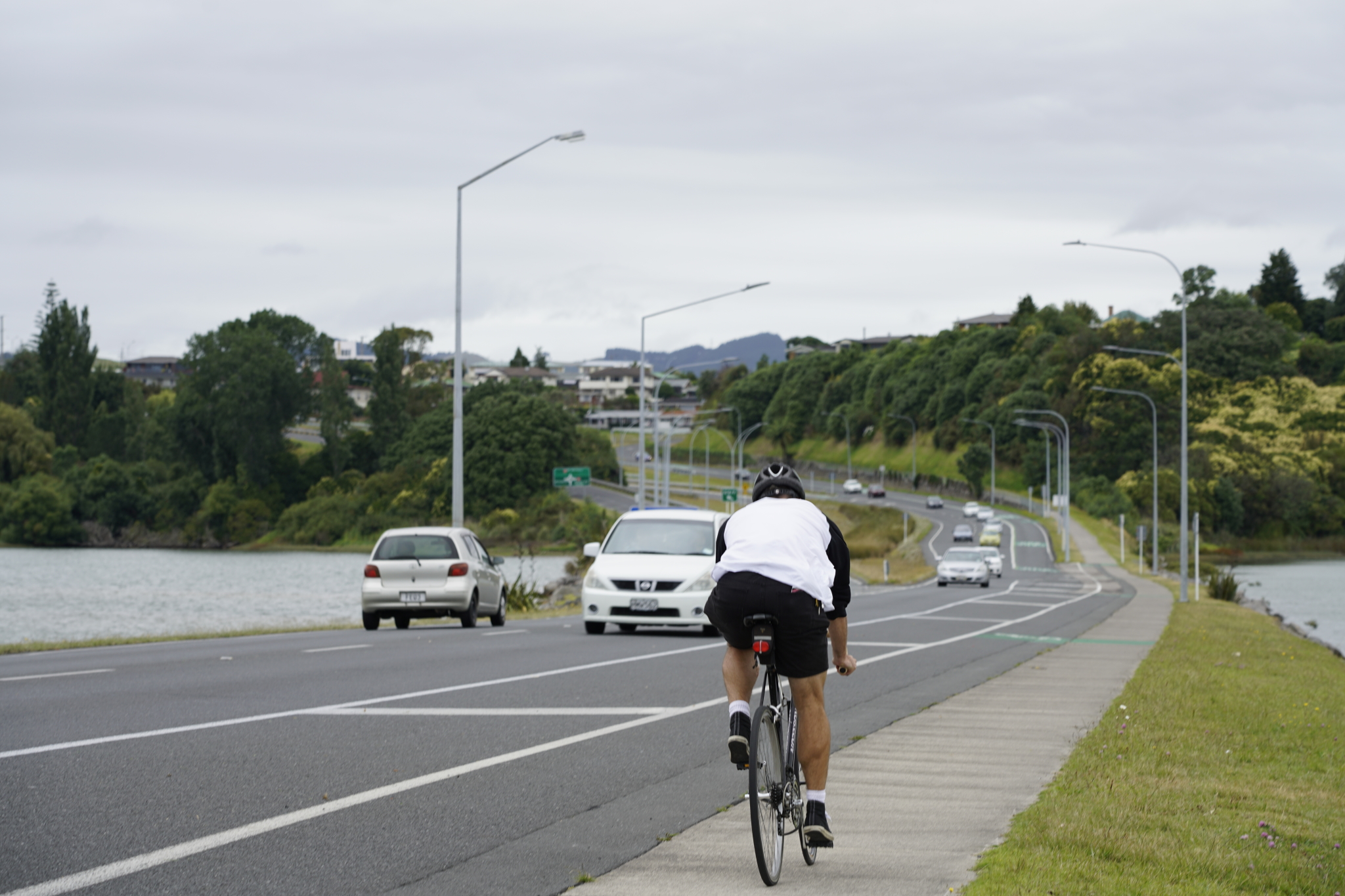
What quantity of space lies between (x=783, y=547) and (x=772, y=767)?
93 cm

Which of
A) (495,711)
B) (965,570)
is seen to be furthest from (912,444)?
(495,711)

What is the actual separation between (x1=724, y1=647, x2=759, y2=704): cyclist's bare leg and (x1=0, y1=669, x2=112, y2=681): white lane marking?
9899mm

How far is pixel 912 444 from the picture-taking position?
493ft

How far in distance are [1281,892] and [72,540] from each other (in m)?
119

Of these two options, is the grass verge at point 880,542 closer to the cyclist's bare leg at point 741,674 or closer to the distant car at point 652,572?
the distant car at point 652,572

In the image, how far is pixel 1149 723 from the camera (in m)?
11.6

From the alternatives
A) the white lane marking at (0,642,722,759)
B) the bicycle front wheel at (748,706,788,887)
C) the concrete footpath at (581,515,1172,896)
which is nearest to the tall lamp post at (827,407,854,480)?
the white lane marking at (0,642,722,759)

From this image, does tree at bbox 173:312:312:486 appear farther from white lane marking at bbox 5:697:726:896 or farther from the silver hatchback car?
white lane marking at bbox 5:697:726:896

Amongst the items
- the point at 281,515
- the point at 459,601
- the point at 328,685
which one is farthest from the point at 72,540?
the point at 328,685

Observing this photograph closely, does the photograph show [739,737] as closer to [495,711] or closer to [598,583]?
[495,711]

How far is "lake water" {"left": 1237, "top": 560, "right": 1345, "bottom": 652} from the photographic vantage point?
46.4m

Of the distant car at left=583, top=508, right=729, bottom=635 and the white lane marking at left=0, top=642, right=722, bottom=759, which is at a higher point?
the distant car at left=583, top=508, right=729, bottom=635

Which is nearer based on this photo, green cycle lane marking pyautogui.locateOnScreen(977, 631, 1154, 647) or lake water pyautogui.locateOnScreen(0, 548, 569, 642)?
green cycle lane marking pyautogui.locateOnScreen(977, 631, 1154, 647)

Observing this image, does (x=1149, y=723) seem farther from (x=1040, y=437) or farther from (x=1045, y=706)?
(x=1040, y=437)
